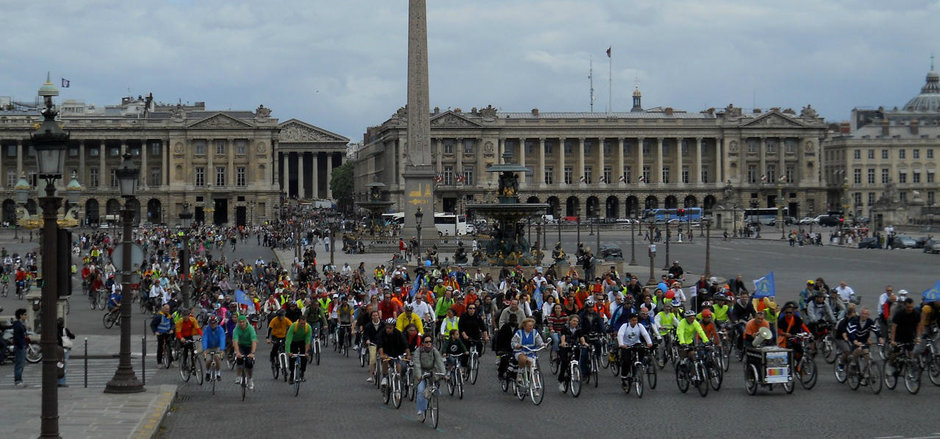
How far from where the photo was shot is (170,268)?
178 feet

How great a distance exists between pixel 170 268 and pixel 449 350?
3541 centimetres

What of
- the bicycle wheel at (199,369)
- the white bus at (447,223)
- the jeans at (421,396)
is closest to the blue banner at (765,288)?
the jeans at (421,396)

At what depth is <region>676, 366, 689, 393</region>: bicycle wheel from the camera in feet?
67.9

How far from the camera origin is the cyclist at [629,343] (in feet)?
67.6

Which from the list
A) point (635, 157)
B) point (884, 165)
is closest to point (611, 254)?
point (635, 157)

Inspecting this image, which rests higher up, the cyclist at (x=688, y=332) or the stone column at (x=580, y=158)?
the stone column at (x=580, y=158)

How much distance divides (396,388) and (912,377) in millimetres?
8079

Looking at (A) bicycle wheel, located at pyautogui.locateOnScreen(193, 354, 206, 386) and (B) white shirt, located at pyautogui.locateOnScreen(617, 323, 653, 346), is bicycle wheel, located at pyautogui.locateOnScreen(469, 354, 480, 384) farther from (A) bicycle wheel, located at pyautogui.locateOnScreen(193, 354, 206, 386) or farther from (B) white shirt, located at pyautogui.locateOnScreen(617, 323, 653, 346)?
(A) bicycle wheel, located at pyautogui.locateOnScreen(193, 354, 206, 386)

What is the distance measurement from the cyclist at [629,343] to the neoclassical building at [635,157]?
128837mm

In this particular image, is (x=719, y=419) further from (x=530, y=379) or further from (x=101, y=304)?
(x=101, y=304)

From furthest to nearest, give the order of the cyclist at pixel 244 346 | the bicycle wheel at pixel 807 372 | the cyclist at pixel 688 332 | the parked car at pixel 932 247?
the parked car at pixel 932 247, the bicycle wheel at pixel 807 372, the cyclist at pixel 244 346, the cyclist at pixel 688 332

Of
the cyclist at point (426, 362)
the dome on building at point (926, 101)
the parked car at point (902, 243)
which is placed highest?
the dome on building at point (926, 101)

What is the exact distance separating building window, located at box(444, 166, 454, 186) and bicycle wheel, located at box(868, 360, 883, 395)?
12910 centimetres

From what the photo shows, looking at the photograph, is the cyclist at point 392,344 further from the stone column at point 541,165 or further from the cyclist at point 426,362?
the stone column at point 541,165
